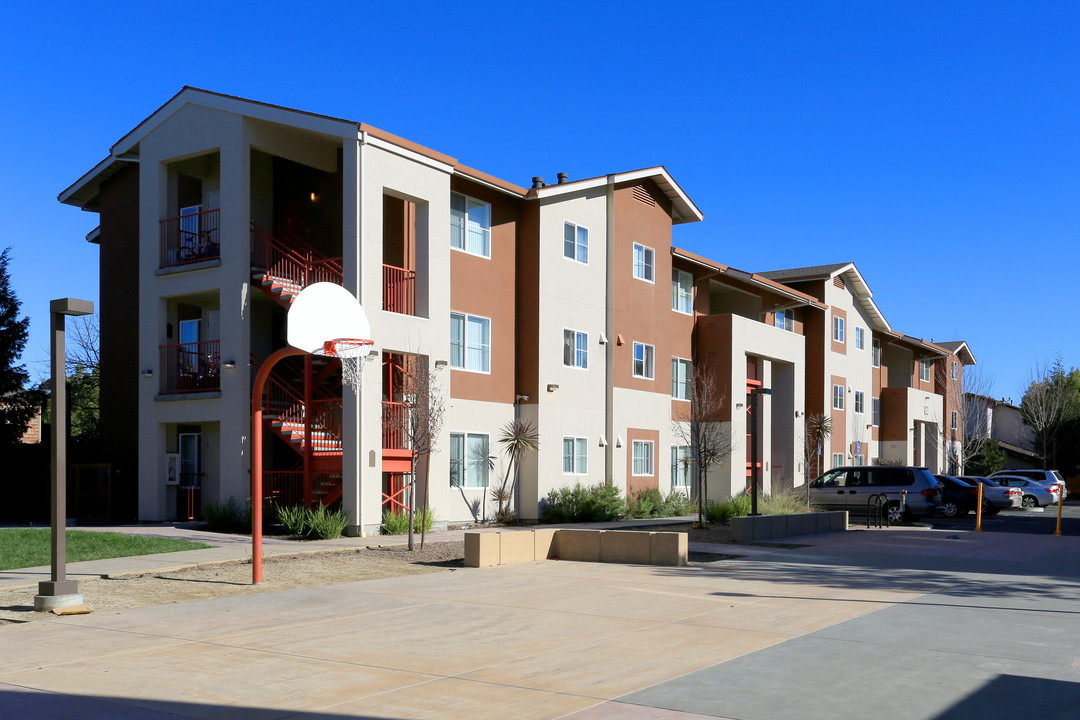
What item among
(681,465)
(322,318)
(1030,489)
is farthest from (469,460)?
(1030,489)

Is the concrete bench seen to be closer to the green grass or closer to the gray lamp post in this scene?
the green grass

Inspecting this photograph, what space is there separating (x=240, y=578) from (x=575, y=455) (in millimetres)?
16033

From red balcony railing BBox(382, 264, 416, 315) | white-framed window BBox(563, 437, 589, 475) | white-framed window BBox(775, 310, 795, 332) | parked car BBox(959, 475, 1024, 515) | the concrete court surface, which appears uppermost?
white-framed window BBox(775, 310, 795, 332)

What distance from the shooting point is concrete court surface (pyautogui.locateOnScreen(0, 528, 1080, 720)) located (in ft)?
23.7

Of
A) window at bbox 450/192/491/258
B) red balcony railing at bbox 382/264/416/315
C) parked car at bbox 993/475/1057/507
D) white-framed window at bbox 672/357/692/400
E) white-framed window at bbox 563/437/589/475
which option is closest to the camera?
red balcony railing at bbox 382/264/416/315

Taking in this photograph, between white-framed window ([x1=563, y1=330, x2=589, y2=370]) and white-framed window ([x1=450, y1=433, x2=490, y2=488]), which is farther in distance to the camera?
white-framed window ([x1=563, y1=330, x2=589, y2=370])

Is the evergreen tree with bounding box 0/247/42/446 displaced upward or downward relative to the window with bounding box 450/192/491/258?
downward

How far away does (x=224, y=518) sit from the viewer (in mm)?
22812

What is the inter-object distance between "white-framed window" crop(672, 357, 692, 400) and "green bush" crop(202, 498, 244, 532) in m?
17.1

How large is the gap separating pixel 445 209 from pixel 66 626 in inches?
635

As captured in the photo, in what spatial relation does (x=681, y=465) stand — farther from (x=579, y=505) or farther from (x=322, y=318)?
(x=322, y=318)

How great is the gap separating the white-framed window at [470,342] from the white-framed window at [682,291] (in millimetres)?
10575

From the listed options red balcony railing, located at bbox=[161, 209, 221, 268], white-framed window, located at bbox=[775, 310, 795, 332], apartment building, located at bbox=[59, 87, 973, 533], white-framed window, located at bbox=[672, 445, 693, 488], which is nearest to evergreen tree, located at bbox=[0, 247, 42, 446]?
apartment building, located at bbox=[59, 87, 973, 533]

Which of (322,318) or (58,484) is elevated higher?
(322,318)
